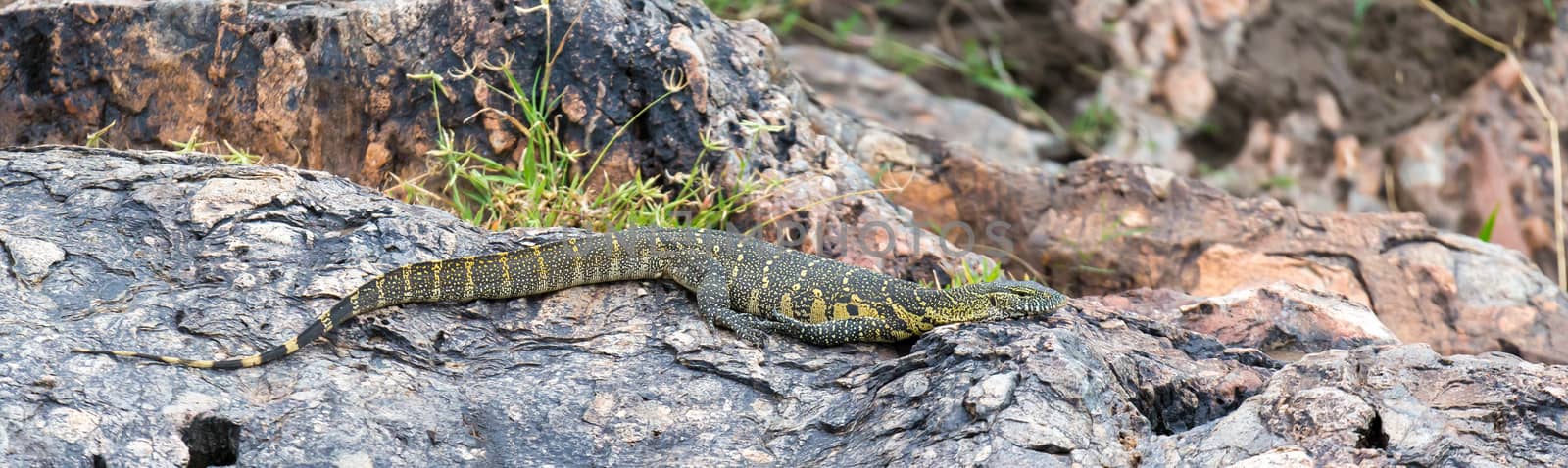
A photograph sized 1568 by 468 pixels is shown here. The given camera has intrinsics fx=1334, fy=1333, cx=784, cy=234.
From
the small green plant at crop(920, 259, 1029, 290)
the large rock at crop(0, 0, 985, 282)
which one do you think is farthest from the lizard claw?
the large rock at crop(0, 0, 985, 282)

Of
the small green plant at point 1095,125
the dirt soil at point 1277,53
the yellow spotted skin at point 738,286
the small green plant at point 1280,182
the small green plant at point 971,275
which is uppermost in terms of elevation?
the yellow spotted skin at point 738,286

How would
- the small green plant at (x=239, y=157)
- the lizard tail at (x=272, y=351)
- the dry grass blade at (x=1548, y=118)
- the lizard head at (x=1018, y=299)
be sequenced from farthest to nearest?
the dry grass blade at (x=1548, y=118) < the small green plant at (x=239, y=157) < the lizard head at (x=1018, y=299) < the lizard tail at (x=272, y=351)

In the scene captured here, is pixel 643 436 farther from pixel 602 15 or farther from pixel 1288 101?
pixel 1288 101

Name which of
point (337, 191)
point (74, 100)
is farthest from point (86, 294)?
point (74, 100)

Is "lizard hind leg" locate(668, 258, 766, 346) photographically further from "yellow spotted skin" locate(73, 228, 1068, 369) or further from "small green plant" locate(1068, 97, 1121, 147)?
"small green plant" locate(1068, 97, 1121, 147)

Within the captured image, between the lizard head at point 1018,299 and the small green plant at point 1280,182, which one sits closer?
the lizard head at point 1018,299

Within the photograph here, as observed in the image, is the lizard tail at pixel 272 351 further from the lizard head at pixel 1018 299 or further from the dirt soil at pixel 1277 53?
the dirt soil at pixel 1277 53

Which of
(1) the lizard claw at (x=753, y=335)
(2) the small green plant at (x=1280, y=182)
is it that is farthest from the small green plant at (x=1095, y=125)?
(1) the lizard claw at (x=753, y=335)
